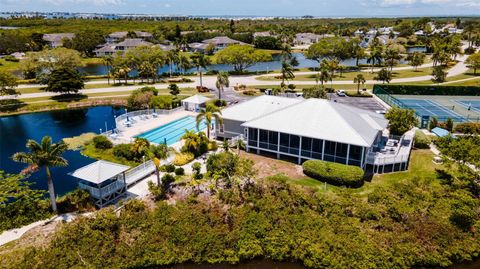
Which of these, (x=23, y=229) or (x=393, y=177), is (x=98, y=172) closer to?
(x=23, y=229)

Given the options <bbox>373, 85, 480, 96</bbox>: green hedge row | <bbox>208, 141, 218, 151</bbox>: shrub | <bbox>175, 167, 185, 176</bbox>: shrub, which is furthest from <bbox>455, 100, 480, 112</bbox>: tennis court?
<bbox>175, 167, 185, 176</bbox>: shrub

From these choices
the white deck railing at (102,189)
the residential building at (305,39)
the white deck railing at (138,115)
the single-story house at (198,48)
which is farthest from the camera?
the residential building at (305,39)

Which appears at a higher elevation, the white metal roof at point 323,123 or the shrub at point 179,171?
the white metal roof at point 323,123

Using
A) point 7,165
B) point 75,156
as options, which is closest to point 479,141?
point 75,156

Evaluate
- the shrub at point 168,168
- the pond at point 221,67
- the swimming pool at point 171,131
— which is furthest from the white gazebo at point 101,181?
the pond at point 221,67

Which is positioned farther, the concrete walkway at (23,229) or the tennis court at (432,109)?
the tennis court at (432,109)

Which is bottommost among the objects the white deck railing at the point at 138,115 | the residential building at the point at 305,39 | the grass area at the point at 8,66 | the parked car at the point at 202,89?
the white deck railing at the point at 138,115

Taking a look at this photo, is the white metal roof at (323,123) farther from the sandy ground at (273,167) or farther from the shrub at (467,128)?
the shrub at (467,128)

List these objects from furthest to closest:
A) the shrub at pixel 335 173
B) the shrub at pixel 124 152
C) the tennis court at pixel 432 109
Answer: the tennis court at pixel 432 109 < the shrub at pixel 124 152 < the shrub at pixel 335 173
